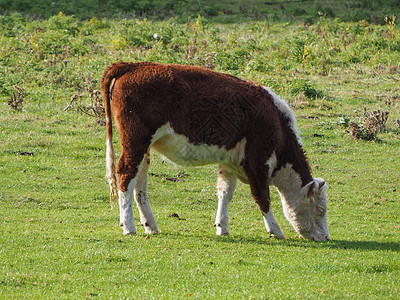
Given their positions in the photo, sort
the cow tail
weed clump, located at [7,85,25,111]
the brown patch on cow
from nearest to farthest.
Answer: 1. the brown patch on cow
2. the cow tail
3. weed clump, located at [7,85,25,111]

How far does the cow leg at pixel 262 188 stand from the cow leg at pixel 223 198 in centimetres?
48

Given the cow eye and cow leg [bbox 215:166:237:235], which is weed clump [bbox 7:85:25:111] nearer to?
cow leg [bbox 215:166:237:235]

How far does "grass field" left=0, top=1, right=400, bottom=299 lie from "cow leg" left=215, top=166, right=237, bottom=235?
1.24 feet

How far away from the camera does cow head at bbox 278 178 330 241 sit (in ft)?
35.5

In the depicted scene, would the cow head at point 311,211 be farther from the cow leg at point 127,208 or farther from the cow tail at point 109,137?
the cow tail at point 109,137

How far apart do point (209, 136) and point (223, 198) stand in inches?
50.2

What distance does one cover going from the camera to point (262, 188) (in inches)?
421

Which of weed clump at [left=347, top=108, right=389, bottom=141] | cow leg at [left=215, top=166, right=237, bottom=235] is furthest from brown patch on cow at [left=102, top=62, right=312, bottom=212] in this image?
weed clump at [left=347, top=108, right=389, bottom=141]

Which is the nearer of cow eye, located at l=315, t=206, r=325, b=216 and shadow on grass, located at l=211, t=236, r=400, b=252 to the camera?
shadow on grass, located at l=211, t=236, r=400, b=252

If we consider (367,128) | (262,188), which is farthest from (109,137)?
(367,128)

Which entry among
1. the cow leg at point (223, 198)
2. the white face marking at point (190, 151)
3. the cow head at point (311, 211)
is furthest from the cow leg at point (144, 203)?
the cow head at point (311, 211)

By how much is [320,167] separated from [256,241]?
624 centimetres

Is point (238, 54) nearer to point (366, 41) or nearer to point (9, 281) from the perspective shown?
point (366, 41)

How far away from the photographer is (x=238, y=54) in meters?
24.3
